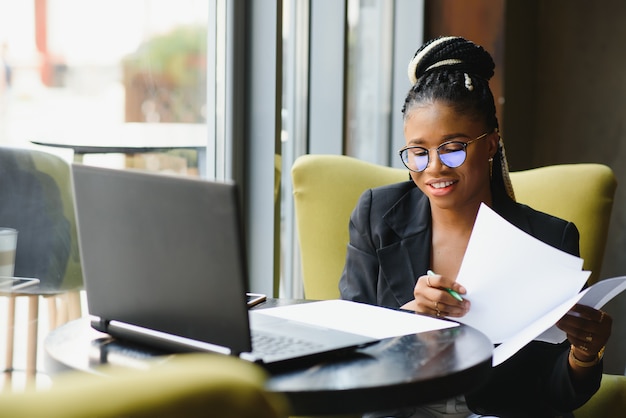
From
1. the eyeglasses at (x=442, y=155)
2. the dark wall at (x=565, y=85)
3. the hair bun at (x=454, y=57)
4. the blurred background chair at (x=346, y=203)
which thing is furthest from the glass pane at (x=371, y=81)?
the eyeglasses at (x=442, y=155)

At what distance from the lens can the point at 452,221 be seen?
1863 mm

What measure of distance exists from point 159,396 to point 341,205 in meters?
1.74

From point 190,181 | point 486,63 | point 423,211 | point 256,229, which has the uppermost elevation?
point 486,63

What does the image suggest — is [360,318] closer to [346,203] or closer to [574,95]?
[346,203]

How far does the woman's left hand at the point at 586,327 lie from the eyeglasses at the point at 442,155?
41 centimetres

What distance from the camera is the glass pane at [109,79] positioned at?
5.62 feet

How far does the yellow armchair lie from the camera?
20.5 inches

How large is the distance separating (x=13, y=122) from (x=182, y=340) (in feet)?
2.64

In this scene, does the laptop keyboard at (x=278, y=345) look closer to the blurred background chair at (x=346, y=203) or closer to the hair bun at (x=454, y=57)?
the hair bun at (x=454, y=57)

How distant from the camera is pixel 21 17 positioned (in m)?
1.70

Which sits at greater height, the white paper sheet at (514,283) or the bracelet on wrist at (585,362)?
the white paper sheet at (514,283)

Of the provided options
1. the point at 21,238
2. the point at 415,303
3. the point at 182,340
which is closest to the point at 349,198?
the point at 415,303

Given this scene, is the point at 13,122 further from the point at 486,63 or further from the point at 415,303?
the point at 486,63

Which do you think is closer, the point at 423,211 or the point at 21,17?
the point at 21,17
